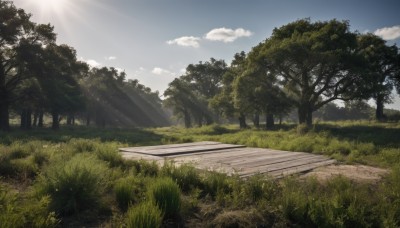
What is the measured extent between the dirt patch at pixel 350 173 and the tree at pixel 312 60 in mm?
17787

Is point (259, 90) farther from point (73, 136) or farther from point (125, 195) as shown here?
point (125, 195)

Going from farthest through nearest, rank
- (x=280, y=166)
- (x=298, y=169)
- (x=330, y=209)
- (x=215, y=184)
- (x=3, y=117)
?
(x=3, y=117)
(x=280, y=166)
(x=298, y=169)
(x=215, y=184)
(x=330, y=209)

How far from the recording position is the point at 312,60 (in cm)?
2530

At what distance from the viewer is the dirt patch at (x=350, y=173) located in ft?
21.7

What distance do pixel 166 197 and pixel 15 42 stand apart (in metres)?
32.5

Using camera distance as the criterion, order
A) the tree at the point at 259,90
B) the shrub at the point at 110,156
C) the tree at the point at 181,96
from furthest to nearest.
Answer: the tree at the point at 181,96, the tree at the point at 259,90, the shrub at the point at 110,156

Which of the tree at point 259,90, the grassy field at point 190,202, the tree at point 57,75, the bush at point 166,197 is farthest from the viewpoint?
the tree at point 57,75

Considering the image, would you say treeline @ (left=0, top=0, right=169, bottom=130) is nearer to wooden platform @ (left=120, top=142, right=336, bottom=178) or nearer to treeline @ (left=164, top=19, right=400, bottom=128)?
treeline @ (left=164, top=19, right=400, bottom=128)

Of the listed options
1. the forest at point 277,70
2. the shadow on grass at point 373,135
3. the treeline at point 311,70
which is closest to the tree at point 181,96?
the forest at point 277,70

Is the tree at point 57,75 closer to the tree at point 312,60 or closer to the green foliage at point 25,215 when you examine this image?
the tree at point 312,60

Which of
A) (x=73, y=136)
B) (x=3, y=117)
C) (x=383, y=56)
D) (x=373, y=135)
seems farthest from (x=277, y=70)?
(x=3, y=117)

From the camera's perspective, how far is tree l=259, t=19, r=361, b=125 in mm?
24250

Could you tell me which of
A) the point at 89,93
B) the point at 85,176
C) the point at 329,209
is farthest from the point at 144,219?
the point at 89,93

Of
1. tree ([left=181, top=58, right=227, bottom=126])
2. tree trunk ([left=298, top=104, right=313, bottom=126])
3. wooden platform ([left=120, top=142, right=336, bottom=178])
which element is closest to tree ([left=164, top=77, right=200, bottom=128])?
tree ([left=181, top=58, right=227, bottom=126])
